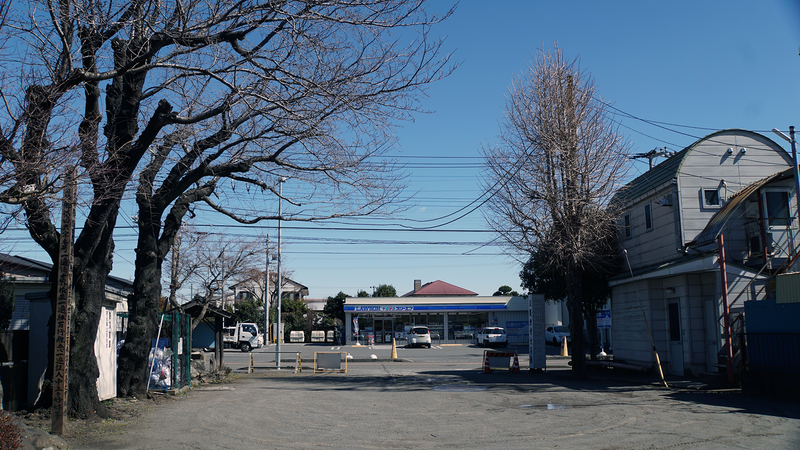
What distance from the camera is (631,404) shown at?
12.6 metres

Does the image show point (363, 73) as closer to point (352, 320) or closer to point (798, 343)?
point (798, 343)

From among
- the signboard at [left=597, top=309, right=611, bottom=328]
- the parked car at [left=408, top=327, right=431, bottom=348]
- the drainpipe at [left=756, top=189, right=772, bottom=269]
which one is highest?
the drainpipe at [left=756, top=189, right=772, bottom=269]

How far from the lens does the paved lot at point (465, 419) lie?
29.0 feet

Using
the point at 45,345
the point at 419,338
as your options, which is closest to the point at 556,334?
the point at 419,338

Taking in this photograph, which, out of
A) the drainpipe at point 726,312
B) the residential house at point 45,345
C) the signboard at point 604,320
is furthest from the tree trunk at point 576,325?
the residential house at point 45,345

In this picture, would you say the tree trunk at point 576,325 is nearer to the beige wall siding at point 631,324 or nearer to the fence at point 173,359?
the beige wall siding at point 631,324

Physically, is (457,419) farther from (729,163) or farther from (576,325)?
(729,163)

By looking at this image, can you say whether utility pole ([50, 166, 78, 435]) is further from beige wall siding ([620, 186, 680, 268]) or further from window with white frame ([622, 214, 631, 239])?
window with white frame ([622, 214, 631, 239])

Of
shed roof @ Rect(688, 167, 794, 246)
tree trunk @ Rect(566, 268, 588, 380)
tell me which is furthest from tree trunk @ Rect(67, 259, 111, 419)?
shed roof @ Rect(688, 167, 794, 246)

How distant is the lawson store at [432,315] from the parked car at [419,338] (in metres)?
3.90

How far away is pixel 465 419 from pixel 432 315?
39.7 meters

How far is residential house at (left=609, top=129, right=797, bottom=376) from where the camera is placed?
1723cm

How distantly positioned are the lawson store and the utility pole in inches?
1561

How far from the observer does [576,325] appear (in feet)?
61.2
